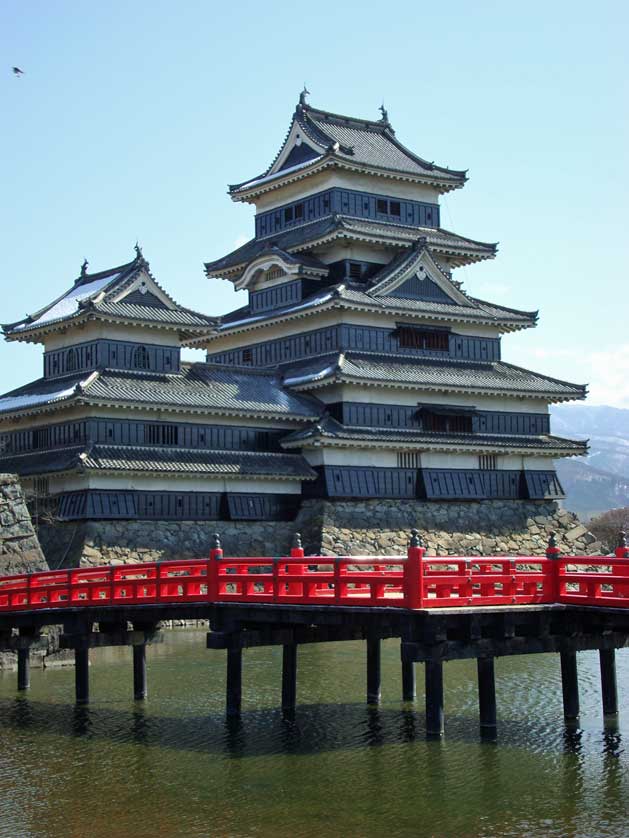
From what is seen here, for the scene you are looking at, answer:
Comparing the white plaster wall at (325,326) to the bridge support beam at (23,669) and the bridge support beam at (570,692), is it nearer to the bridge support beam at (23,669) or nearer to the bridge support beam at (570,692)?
the bridge support beam at (23,669)

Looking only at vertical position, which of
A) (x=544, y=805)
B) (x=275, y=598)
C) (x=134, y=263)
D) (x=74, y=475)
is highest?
(x=134, y=263)

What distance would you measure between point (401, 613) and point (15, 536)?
2003cm

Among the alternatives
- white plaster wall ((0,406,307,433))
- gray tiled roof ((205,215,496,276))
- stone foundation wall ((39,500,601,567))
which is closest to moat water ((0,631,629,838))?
stone foundation wall ((39,500,601,567))

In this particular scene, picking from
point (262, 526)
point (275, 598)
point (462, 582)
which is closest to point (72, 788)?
point (275, 598)

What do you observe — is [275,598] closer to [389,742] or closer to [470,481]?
[389,742]

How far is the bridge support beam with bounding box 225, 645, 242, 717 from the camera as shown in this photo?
96.1 ft

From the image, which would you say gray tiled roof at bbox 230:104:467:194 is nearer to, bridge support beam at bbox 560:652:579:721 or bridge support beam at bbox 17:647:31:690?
bridge support beam at bbox 17:647:31:690

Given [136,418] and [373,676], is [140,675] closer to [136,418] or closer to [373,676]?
[373,676]

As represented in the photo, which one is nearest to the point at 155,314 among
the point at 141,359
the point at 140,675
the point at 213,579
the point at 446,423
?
the point at 141,359

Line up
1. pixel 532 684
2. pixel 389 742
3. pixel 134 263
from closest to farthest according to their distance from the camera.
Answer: pixel 389 742 → pixel 532 684 → pixel 134 263

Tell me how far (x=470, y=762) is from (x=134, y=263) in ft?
105

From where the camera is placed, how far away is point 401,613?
24.7 metres

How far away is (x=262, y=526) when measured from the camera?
5306 centimetres

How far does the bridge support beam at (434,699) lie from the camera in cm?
2498
